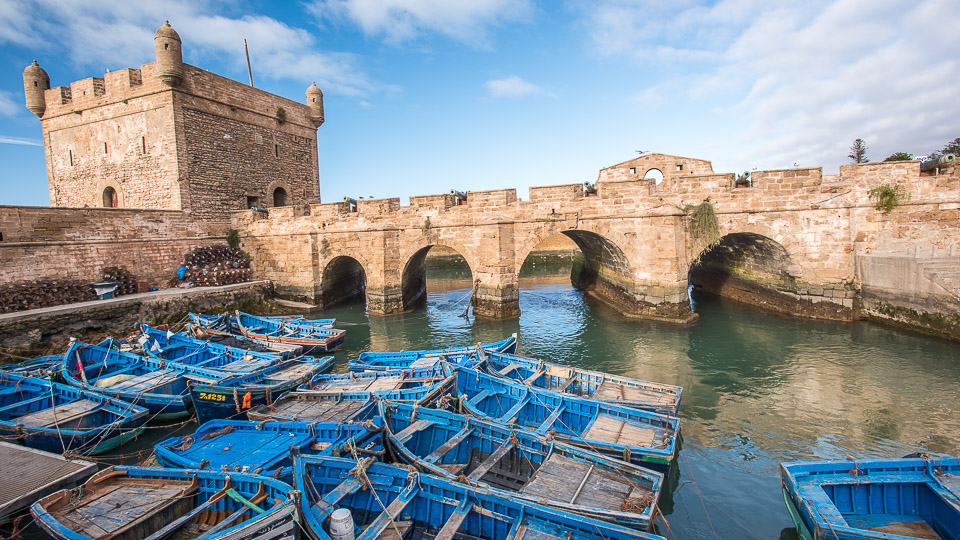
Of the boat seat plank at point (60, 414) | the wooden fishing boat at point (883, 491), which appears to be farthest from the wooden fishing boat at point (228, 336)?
the wooden fishing boat at point (883, 491)

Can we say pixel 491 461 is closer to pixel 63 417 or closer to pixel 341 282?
pixel 63 417

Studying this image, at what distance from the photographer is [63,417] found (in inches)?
320

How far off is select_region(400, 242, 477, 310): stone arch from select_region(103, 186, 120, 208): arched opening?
15.9m

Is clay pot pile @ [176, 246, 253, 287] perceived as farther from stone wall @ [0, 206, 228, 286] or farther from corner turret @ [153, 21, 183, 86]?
corner turret @ [153, 21, 183, 86]

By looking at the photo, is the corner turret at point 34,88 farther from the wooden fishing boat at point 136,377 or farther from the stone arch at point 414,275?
the stone arch at point 414,275

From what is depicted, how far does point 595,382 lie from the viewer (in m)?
9.21

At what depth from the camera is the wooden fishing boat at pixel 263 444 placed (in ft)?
19.7

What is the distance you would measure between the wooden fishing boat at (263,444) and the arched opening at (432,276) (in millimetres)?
12287

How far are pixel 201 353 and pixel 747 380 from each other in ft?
48.6

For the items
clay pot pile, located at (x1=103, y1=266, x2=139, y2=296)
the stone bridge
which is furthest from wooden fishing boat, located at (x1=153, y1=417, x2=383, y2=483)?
clay pot pile, located at (x1=103, y1=266, x2=139, y2=296)

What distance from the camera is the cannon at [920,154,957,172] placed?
45.8 feet

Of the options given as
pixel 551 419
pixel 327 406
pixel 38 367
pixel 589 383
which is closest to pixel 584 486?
pixel 551 419

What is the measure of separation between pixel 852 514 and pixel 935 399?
691cm

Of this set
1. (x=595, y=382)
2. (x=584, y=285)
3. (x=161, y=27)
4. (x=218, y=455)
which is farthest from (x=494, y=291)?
(x=161, y=27)
